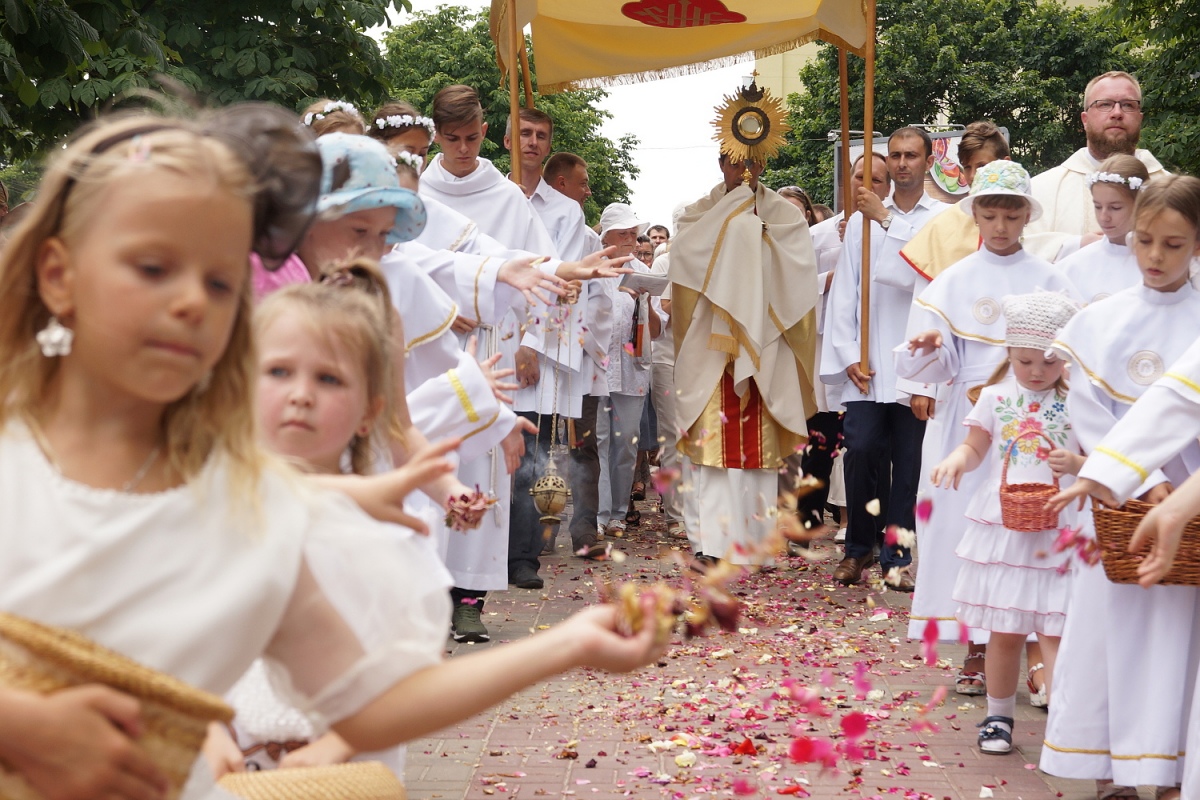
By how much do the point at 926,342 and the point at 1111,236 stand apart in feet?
3.18

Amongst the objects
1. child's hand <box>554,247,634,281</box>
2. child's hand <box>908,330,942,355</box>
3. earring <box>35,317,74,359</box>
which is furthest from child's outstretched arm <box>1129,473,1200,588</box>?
earring <box>35,317,74,359</box>

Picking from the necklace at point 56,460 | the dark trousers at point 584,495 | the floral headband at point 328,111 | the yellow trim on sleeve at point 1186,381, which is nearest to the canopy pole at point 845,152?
the dark trousers at point 584,495

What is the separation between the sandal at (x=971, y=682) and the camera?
7.05 metres

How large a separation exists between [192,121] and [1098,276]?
561 cm

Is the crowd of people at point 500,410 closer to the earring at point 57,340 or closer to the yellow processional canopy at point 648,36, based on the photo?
the earring at point 57,340

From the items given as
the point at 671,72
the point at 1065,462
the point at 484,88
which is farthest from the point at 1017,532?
the point at 484,88

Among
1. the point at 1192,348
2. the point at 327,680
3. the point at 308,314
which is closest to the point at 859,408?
the point at 1192,348

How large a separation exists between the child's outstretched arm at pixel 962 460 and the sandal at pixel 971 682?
122 centimetres

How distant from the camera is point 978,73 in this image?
146 feet

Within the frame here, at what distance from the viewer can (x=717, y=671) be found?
7535 mm

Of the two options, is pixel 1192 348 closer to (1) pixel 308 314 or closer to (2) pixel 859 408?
(1) pixel 308 314

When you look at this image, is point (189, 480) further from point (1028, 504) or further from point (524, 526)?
point (524, 526)

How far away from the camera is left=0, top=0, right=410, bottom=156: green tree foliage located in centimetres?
1275

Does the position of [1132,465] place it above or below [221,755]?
above
